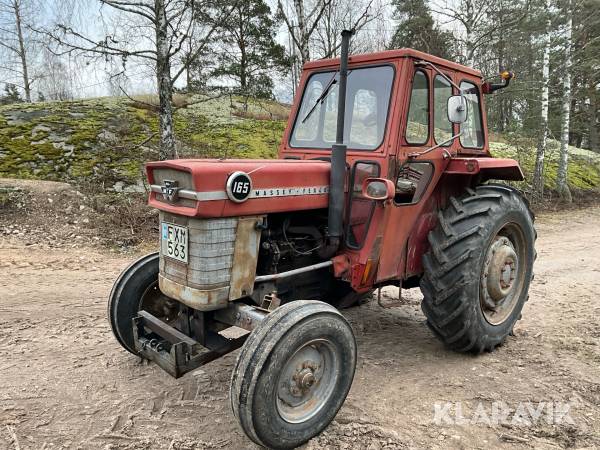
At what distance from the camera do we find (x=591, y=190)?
47.0 ft

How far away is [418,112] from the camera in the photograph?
371 centimetres

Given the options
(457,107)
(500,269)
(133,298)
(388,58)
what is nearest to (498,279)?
(500,269)

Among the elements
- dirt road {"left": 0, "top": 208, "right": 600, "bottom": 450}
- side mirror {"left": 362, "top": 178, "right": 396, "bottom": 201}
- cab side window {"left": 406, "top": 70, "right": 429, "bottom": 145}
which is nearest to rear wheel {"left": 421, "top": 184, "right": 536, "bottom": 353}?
dirt road {"left": 0, "top": 208, "right": 600, "bottom": 450}

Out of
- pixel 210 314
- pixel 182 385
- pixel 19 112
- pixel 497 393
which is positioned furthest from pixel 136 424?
pixel 19 112

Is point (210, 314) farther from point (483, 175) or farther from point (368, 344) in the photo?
point (483, 175)

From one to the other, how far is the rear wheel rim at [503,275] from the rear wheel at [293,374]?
1627 mm

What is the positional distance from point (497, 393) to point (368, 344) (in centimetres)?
118

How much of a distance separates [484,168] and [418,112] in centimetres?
75

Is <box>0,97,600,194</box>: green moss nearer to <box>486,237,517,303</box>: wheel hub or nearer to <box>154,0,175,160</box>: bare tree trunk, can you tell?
<box>154,0,175,160</box>: bare tree trunk

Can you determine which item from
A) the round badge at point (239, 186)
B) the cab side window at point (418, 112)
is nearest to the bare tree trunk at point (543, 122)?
the cab side window at point (418, 112)

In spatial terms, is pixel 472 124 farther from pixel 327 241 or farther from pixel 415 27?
pixel 415 27

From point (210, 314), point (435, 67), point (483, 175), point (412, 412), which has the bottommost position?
point (412, 412)

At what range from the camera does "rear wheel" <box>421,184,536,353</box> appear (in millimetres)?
3709

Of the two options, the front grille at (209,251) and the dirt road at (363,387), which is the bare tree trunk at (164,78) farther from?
the front grille at (209,251)
